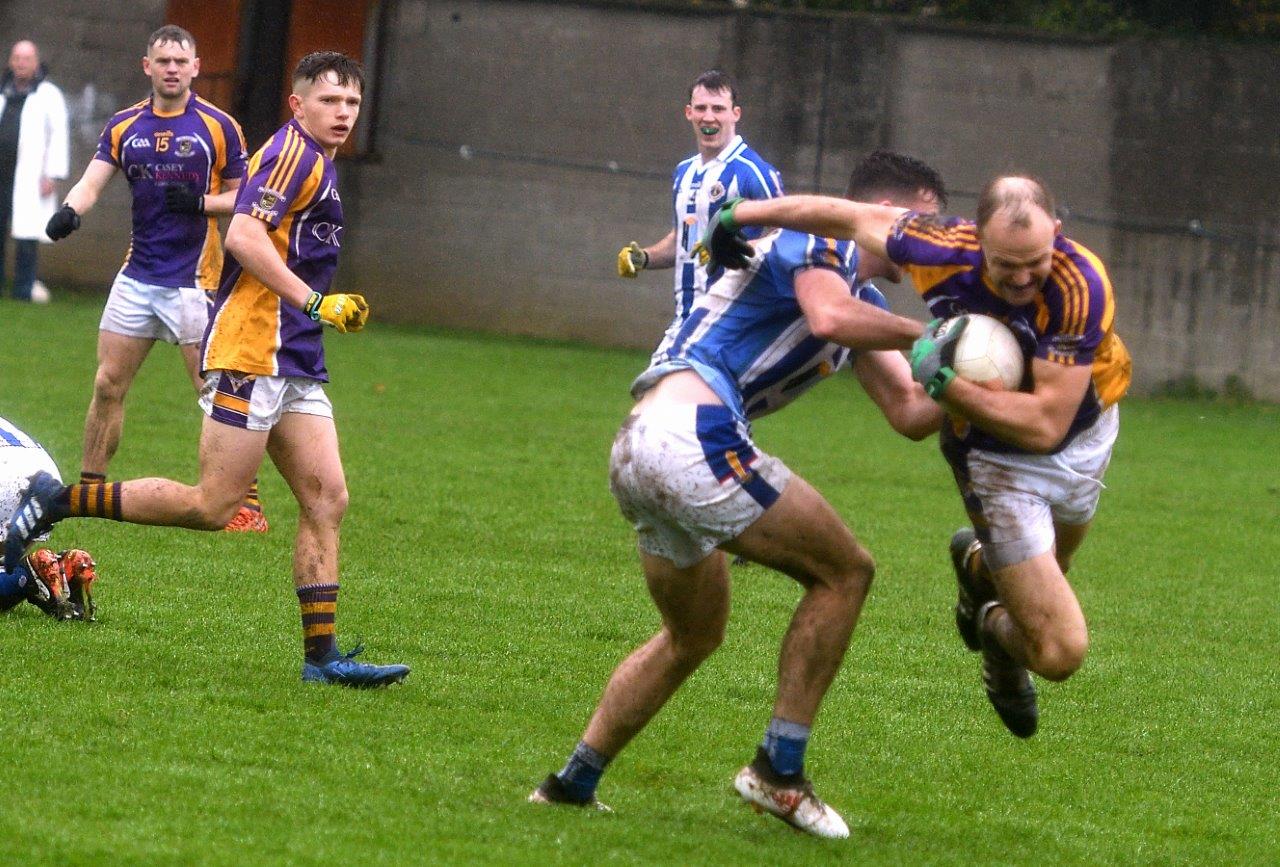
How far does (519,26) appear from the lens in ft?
64.8

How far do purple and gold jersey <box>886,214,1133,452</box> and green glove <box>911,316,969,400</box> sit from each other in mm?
189

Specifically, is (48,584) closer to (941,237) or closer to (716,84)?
(941,237)

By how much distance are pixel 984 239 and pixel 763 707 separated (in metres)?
2.12

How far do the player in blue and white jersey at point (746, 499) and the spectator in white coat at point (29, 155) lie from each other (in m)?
13.8

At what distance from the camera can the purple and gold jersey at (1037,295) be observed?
4625mm

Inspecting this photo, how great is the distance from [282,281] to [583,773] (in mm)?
1901

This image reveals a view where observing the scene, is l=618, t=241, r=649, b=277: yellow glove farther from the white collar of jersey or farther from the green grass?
the green grass

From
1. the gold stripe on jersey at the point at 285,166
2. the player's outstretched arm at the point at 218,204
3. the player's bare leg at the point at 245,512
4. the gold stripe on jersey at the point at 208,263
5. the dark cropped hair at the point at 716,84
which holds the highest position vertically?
the dark cropped hair at the point at 716,84

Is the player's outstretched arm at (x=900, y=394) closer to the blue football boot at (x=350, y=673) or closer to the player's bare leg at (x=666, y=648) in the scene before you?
the player's bare leg at (x=666, y=648)

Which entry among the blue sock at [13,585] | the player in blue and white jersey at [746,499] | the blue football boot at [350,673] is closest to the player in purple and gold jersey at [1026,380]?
the player in blue and white jersey at [746,499]

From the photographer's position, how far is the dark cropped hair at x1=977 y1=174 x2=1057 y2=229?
4457mm

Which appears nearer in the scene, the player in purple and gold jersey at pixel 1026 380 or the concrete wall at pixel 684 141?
the player in purple and gold jersey at pixel 1026 380

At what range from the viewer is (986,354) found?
4586mm

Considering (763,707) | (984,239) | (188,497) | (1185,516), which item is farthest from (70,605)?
(1185,516)
